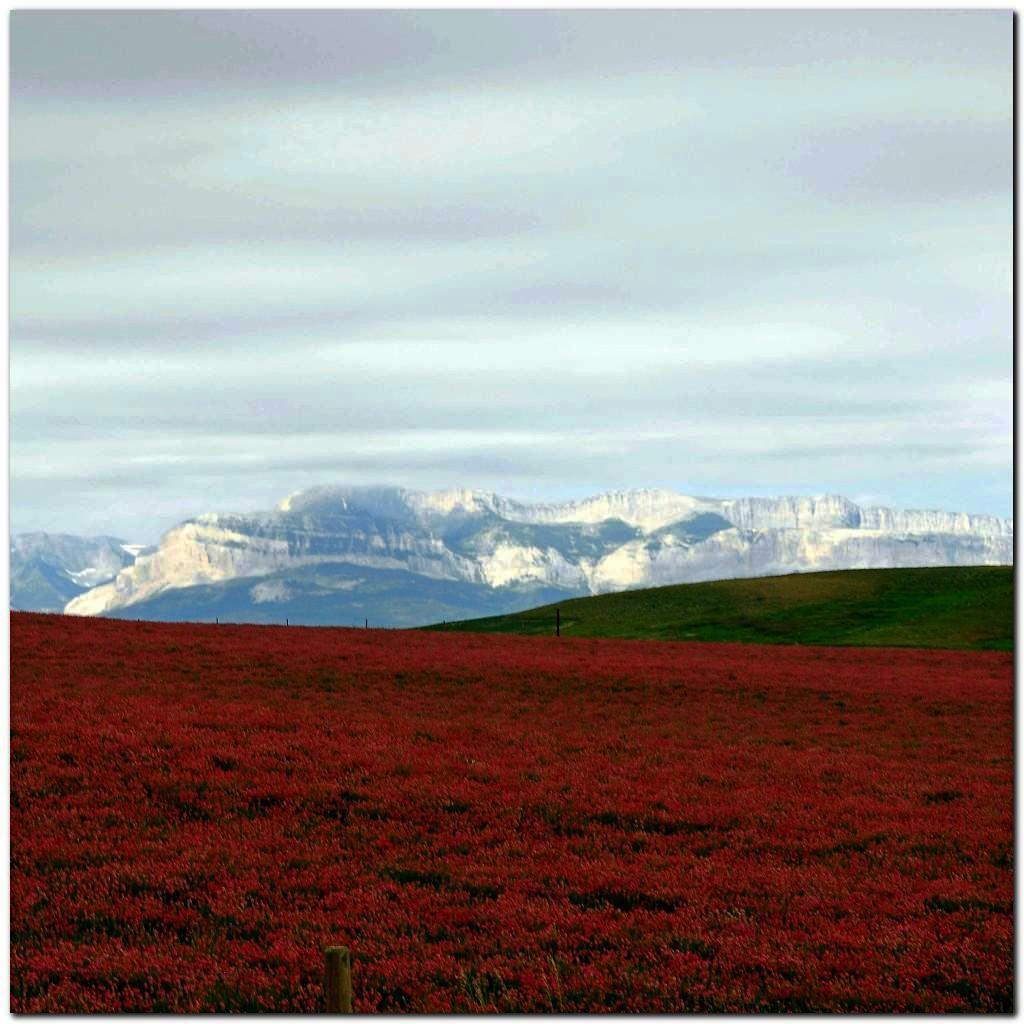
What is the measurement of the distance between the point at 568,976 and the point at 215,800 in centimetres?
1146

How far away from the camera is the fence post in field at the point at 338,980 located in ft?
30.5

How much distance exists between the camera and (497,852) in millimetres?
19703

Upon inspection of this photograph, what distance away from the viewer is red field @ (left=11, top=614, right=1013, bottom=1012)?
1356 centimetres

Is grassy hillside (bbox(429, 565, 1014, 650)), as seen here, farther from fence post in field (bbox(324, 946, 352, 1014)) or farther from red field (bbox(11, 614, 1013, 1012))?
fence post in field (bbox(324, 946, 352, 1014))

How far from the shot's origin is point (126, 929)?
15398 mm

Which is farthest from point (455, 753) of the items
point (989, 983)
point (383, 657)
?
point (383, 657)

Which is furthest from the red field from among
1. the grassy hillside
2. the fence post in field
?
the grassy hillside

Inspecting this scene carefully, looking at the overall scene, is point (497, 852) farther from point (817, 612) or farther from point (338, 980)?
point (817, 612)

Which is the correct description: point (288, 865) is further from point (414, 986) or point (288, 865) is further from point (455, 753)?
point (455, 753)

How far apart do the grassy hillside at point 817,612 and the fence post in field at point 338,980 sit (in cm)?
7652

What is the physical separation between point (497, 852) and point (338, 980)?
10.6 m

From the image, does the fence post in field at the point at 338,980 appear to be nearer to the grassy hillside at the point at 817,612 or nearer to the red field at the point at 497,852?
the red field at the point at 497,852

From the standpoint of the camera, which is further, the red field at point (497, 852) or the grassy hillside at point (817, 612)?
the grassy hillside at point (817, 612)

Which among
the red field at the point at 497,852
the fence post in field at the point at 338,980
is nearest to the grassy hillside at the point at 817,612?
the red field at the point at 497,852
